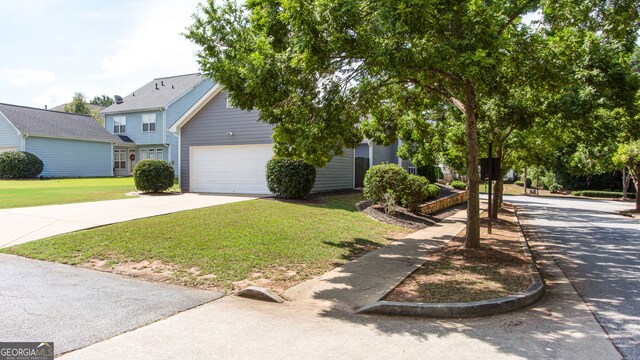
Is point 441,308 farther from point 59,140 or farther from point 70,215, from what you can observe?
point 59,140

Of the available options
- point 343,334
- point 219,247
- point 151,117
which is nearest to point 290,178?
point 219,247

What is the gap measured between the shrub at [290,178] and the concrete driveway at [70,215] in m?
2.72

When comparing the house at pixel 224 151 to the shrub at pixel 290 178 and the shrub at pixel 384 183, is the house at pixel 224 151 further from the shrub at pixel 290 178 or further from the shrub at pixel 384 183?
the shrub at pixel 384 183

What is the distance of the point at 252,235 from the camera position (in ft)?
31.7

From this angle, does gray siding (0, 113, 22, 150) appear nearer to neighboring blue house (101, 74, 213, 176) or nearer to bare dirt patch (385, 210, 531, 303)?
neighboring blue house (101, 74, 213, 176)

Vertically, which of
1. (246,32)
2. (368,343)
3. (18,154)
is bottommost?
(368,343)

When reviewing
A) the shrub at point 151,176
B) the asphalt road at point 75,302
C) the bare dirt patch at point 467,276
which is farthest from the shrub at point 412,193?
the asphalt road at point 75,302

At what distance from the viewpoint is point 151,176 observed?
59.3 feet

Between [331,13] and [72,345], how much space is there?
18.4 feet

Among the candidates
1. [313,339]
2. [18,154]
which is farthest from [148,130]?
[313,339]

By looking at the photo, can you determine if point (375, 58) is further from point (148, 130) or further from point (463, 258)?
point (148, 130)

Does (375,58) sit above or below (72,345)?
above

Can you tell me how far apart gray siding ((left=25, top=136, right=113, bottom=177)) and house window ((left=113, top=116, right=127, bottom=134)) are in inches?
95.4

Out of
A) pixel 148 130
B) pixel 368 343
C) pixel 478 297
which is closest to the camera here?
pixel 368 343
